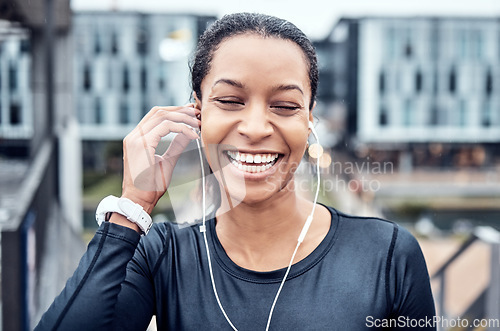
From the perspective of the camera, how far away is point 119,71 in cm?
2017

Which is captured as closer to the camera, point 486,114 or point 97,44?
point 97,44

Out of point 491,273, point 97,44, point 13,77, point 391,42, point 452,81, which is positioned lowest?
point 491,273

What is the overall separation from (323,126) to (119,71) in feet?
65.3

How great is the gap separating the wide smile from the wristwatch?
0.19 metres

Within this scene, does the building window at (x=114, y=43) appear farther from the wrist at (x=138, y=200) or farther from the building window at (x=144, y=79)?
the wrist at (x=138, y=200)

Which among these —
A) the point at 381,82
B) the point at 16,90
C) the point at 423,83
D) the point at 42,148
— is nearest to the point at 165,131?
the point at 42,148

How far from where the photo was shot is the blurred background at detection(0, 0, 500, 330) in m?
2.52

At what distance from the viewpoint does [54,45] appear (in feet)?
17.5

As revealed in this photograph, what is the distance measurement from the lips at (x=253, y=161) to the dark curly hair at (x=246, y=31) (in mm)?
155

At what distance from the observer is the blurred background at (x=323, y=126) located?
2.52m

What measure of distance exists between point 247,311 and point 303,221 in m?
0.23

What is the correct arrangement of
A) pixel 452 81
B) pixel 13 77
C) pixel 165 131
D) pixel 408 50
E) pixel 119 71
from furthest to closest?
1. pixel 408 50
2. pixel 452 81
3. pixel 119 71
4. pixel 13 77
5. pixel 165 131

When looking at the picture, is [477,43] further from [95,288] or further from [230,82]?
[95,288]

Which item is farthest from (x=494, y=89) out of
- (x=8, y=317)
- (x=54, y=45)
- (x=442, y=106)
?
(x=8, y=317)
